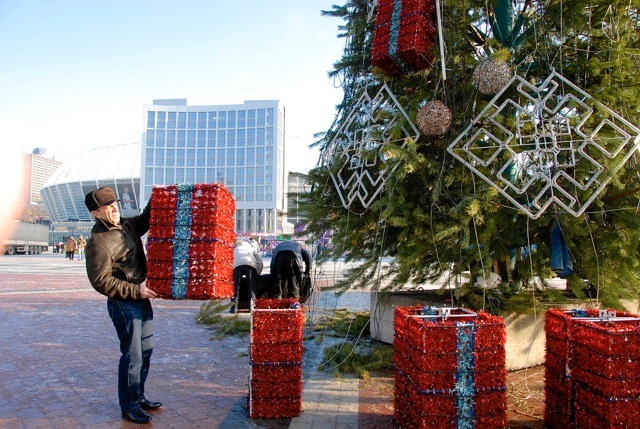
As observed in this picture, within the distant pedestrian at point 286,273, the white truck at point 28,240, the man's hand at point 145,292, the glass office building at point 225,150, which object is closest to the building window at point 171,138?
the glass office building at point 225,150

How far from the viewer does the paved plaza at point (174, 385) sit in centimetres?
405

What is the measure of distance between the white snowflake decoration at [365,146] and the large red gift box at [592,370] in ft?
7.03

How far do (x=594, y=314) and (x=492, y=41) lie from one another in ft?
10.3

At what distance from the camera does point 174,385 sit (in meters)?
5.11

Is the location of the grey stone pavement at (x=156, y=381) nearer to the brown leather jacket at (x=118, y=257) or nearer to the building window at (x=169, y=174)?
the brown leather jacket at (x=118, y=257)

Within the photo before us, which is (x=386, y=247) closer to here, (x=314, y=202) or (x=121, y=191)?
(x=314, y=202)

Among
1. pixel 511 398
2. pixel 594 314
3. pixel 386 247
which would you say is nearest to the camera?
pixel 594 314

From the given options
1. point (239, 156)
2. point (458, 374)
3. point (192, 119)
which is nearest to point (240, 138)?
point (239, 156)

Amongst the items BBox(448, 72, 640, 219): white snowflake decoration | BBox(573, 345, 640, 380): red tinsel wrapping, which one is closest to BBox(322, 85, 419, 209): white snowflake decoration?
BBox(448, 72, 640, 219): white snowflake decoration

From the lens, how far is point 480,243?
491cm

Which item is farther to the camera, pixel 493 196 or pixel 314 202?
pixel 314 202

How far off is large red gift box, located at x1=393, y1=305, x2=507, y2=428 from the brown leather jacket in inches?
93.5

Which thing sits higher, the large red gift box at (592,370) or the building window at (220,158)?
the building window at (220,158)

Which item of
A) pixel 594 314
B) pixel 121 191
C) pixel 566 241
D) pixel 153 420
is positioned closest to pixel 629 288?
pixel 566 241
